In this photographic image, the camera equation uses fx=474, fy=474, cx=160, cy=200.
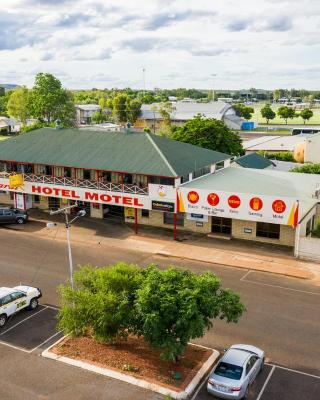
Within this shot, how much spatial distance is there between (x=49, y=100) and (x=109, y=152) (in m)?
59.5

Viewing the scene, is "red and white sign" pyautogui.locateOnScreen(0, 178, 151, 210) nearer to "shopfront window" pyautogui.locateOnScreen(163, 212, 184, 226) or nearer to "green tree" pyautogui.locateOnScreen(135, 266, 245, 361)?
"shopfront window" pyautogui.locateOnScreen(163, 212, 184, 226)

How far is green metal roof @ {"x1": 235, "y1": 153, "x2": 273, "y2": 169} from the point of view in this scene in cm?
5506

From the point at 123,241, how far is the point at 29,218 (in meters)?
12.2

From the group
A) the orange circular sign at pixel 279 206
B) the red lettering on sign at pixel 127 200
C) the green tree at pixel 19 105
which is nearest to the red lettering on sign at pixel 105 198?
the red lettering on sign at pixel 127 200

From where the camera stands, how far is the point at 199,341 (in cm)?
2369

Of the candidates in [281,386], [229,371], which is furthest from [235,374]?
[281,386]

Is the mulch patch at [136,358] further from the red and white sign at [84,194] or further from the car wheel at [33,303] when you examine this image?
the red and white sign at [84,194]

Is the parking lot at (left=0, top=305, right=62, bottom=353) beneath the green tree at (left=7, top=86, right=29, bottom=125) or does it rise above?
beneath

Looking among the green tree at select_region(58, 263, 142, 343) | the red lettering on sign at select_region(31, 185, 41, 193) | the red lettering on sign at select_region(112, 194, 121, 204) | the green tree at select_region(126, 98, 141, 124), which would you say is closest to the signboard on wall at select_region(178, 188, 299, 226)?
the red lettering on sign at select_region(112, 194, 121, 204)

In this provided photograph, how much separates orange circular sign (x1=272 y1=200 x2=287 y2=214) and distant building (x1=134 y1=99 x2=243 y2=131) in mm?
103107

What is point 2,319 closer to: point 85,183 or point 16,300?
point 16,300

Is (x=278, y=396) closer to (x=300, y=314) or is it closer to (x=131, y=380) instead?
(x=131, y=380)

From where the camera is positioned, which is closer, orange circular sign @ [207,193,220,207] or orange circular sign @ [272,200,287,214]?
orange circular sign @ [272,200,287,214]

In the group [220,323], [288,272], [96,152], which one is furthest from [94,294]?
[96,152]
